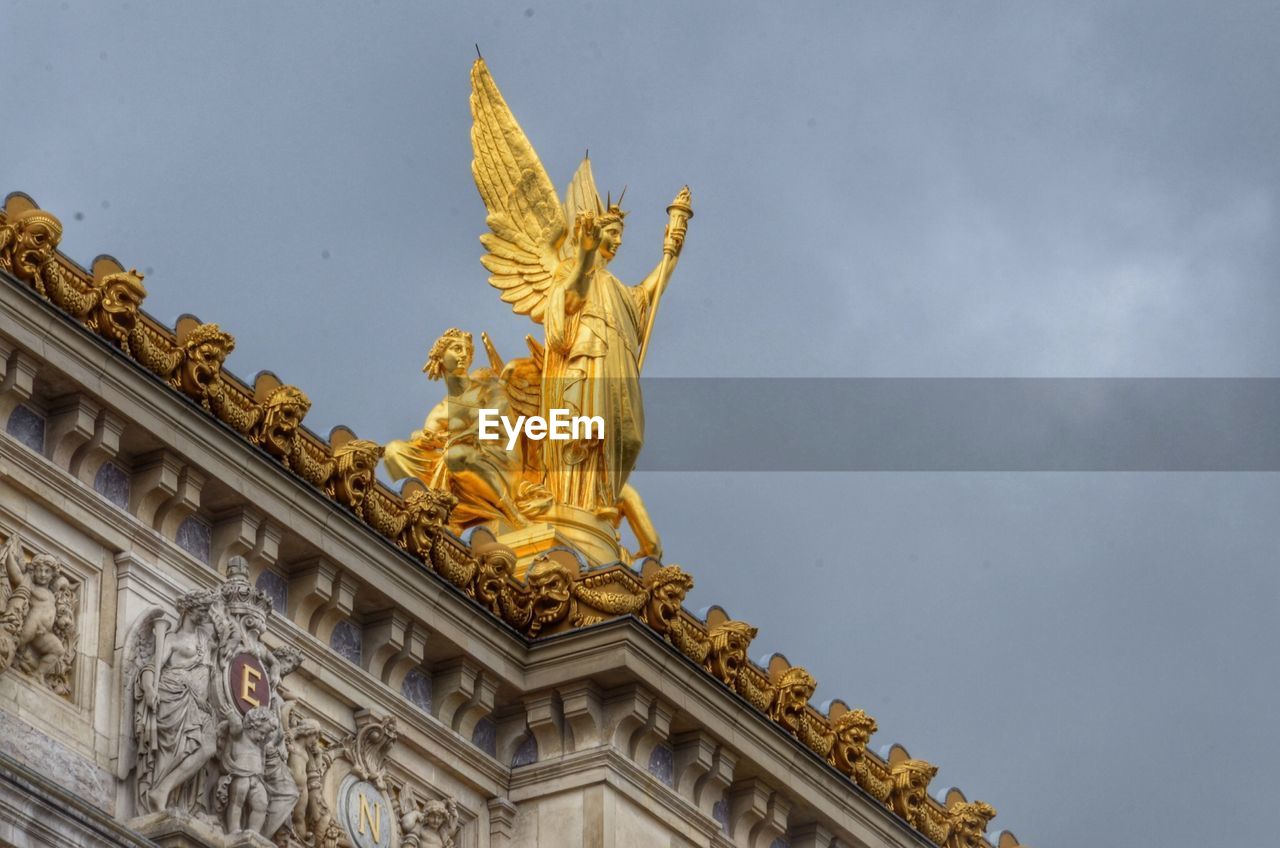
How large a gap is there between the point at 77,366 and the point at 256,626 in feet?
8.57

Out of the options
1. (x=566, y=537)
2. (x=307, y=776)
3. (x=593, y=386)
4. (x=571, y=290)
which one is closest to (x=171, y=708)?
(x=307, y=776)

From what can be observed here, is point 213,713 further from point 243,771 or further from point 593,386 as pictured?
point 593,386

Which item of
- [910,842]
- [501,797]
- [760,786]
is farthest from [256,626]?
[910,842]

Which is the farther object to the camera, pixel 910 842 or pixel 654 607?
pixel 910 842

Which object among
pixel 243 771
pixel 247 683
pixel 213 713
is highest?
pixel 247 683

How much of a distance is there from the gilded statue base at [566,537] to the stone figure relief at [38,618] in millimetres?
6776

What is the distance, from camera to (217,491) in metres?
32.8

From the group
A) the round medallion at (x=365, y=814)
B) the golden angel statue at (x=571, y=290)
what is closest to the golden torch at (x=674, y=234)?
the golden angel statue at (x=571, y=290)

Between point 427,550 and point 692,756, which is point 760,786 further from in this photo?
point 427,550

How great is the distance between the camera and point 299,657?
3288 centimetres

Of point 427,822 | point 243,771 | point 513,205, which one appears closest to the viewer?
point 243,771

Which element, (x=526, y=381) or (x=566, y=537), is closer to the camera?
(x=566, y=537)

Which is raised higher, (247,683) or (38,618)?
(247,683)

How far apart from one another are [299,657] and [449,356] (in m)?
5.96
